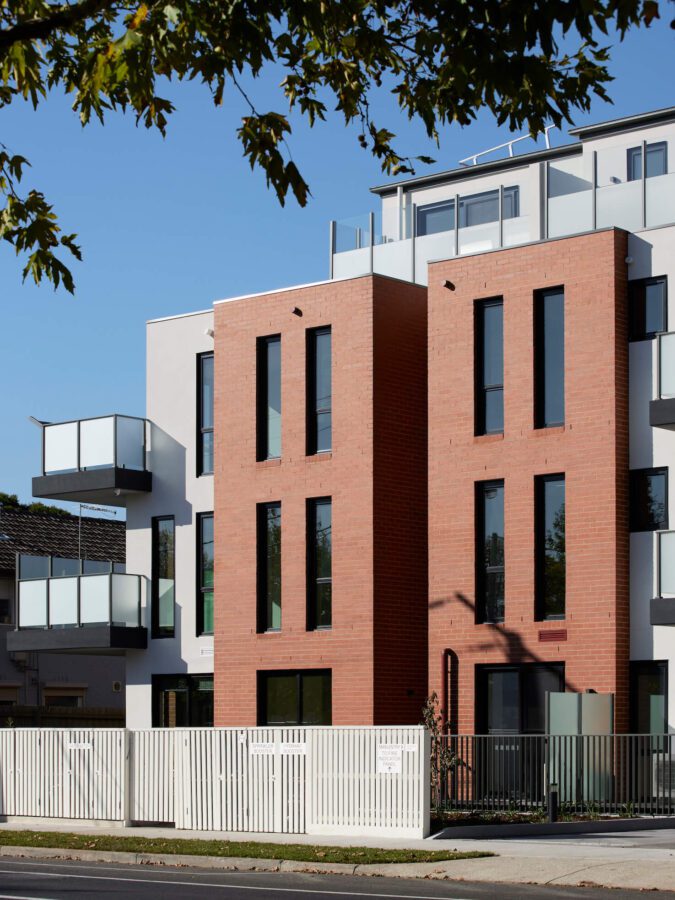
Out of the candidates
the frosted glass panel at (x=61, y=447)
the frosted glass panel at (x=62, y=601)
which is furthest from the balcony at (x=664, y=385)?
the frosted glass panel at (x=62, y=601)

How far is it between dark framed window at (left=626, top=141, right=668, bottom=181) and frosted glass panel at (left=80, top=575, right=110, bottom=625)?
14.0 m

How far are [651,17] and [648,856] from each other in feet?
42.5

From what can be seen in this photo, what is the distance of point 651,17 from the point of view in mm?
9039

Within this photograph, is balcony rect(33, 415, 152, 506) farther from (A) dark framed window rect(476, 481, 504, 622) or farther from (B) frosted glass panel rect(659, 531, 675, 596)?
Result: (B) frosted glass panel rect(659, 531, 675, 596)

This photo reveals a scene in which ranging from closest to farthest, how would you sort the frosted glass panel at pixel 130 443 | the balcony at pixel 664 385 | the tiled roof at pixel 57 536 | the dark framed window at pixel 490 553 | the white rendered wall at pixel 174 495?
1. the balcony at pixel 664 385
2. the dark framed window at pixel 490 553
3. the white rendered wall at pixel 174 495
4. the frosted glass panel at pixel 130 443
5. the tiled roof at pixel 57 536

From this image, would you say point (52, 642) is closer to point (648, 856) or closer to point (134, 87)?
point (648, 856)

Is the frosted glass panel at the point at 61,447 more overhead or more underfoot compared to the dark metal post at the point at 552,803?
more overhead

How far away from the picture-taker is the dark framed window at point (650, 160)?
35.3m

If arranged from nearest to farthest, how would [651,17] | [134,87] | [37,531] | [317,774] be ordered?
[651,17]
[134,87]
[317,774]
[37,531]

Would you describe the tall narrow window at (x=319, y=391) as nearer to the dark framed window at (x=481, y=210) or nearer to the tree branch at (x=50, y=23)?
the dark framed window at (x=481, y=210)

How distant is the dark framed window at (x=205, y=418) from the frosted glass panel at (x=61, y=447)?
2.83 m

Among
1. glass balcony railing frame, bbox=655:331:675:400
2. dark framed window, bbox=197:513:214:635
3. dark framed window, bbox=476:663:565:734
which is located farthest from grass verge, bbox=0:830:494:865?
glass balcony railing frame, bbox=655:331:675:400

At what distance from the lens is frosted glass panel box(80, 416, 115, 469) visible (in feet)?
114

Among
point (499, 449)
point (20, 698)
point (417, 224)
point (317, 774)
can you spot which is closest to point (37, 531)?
point (20, 698)
